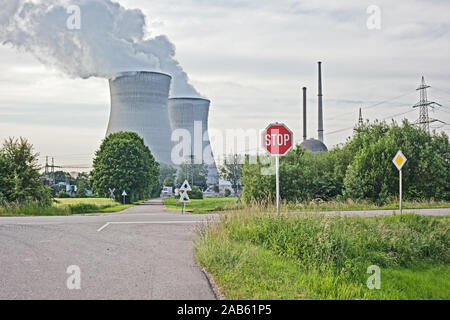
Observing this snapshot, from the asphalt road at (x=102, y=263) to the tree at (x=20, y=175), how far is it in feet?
34.0

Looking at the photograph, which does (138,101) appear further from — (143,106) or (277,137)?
(277,137)

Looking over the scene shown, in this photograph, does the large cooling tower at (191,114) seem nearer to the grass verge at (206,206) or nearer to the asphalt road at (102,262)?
the grass verge at (206,206)

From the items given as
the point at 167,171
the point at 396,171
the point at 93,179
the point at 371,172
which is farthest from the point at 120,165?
the point at 167,171

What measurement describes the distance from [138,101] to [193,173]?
36.3 m

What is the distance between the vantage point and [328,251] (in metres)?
8.33

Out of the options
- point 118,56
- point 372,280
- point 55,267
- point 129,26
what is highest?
point 129,26

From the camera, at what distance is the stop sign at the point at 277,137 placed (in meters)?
11.8

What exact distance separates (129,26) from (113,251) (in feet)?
165

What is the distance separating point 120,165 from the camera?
44.8 meters

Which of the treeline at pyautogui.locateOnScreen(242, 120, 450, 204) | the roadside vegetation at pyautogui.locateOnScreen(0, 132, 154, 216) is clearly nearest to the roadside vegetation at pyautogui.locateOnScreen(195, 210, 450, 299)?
the treeline at pyautogui.locateOnScreen(242, 120, 450, 204)

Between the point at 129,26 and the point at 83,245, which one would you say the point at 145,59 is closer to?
the point at 129,26
